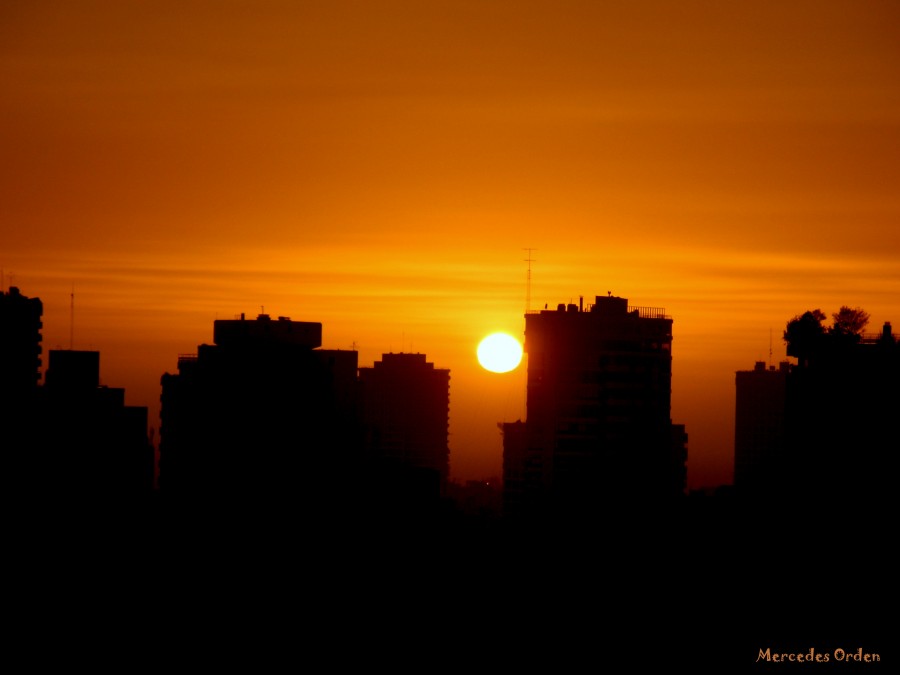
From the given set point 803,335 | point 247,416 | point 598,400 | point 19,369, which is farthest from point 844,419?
point 19,369

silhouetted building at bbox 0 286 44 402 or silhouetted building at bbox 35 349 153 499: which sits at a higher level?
silhouetted building at bbox 0 286 44 402

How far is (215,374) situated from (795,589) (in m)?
109

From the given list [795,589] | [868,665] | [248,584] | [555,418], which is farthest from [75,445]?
[868,665]

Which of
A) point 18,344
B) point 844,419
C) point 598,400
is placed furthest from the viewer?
point 18,344

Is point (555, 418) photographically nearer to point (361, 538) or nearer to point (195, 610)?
point (361, 538)

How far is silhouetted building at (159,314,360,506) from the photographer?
553ft

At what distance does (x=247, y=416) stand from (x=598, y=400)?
138ft

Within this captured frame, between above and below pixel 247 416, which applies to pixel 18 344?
above

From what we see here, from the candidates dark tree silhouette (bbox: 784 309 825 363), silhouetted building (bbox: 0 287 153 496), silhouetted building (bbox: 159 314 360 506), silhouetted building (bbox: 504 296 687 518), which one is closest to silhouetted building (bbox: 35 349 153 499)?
silhouetted building (bbox: 0 287 153 496)

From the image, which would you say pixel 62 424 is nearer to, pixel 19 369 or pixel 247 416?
pixel 19 369

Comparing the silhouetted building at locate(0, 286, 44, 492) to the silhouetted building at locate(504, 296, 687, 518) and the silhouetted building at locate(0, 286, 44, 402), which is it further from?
the silhouetted building at locate(504, 296, 687, 518)

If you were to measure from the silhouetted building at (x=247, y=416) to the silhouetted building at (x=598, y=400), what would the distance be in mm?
23287

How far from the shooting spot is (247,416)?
569 feet

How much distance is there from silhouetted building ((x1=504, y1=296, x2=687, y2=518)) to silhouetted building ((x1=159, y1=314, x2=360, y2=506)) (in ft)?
76.4
